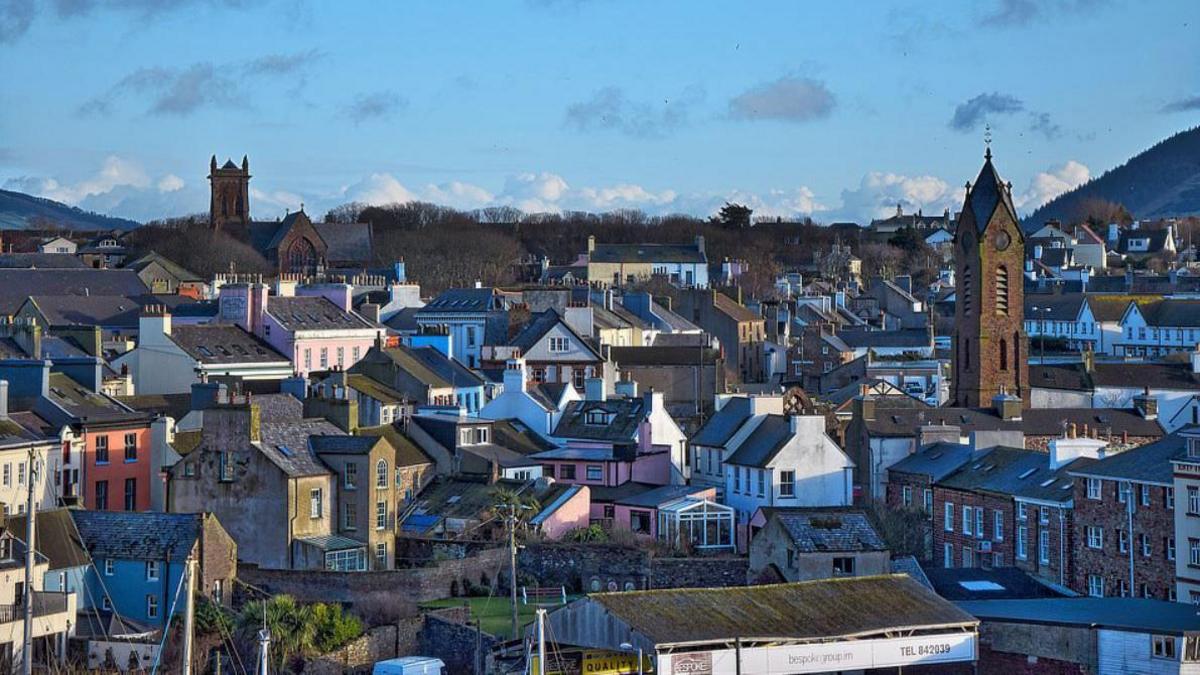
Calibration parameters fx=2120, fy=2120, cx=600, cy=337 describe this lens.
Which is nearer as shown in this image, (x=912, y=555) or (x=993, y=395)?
(x=912, y=555)

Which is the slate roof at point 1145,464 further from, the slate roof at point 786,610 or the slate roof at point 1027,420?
the slate roof at point 1027,420

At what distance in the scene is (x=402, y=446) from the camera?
192ft

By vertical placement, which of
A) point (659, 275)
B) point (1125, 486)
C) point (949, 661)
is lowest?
point (949, 661)

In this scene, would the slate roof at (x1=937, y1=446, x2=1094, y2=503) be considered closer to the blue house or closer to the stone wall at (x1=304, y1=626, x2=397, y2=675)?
the stone wall at (x1=304, y1=626, x2=397, y2=675)

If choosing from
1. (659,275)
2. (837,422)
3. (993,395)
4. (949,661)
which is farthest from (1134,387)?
(659,275)

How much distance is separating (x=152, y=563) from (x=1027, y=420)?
34.6 m

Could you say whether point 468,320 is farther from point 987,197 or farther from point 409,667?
point 409,667

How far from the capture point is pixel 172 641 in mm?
43906

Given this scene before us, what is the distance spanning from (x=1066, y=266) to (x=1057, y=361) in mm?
55166

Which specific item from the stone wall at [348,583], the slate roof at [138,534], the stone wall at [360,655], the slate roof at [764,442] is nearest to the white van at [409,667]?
the stone wall at [360,655]

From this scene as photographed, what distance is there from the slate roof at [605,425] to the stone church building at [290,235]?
73429mm

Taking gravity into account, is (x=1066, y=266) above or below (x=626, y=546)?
above

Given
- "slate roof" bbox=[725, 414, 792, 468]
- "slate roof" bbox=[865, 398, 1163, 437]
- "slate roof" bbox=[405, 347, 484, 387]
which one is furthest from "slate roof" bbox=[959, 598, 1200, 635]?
"slate roof" bbox=[405, 347, 484, 387]

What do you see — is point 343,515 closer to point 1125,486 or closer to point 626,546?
point 626,546
